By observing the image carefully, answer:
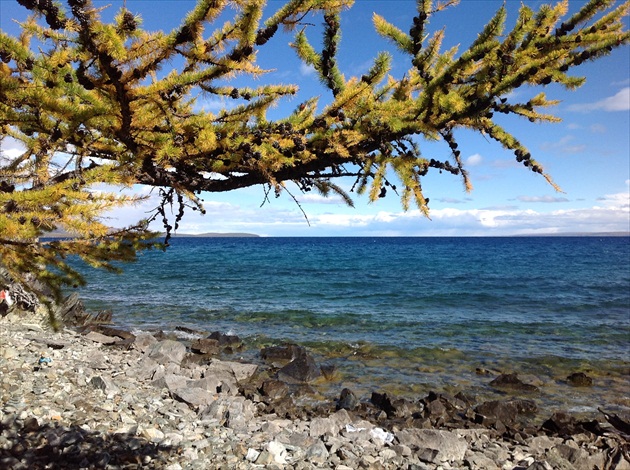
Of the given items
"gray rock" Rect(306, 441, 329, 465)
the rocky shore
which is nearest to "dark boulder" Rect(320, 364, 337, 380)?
the rocky shore

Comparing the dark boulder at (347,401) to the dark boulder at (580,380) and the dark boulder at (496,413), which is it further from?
the dark boulder at (580,380)

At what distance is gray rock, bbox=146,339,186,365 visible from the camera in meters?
11.0

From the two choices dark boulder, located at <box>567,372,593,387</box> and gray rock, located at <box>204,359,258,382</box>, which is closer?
gray rock, located at <box>204,359,258,382</box>

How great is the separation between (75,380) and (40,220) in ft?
21.8

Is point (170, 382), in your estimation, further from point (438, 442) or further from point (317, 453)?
point (438, 442)

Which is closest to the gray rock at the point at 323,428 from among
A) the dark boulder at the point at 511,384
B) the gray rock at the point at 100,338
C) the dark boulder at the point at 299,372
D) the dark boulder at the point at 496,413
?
the dark boulder at the point at 496,413

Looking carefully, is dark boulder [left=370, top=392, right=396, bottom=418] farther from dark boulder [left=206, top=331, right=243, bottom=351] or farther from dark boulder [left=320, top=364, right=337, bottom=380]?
dark boulder [left=206, top=331, right=243, bottom=351]

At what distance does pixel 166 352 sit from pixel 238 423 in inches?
185

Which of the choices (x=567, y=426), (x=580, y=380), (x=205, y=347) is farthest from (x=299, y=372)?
(x=580, y=380)

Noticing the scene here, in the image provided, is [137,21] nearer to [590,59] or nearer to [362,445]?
[590,59]

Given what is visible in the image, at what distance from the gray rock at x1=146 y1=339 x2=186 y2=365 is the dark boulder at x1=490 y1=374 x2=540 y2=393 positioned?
776 cm

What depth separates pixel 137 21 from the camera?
6.92 feet

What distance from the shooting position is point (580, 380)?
37.4 ft

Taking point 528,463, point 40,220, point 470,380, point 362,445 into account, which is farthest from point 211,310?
point 40,220
